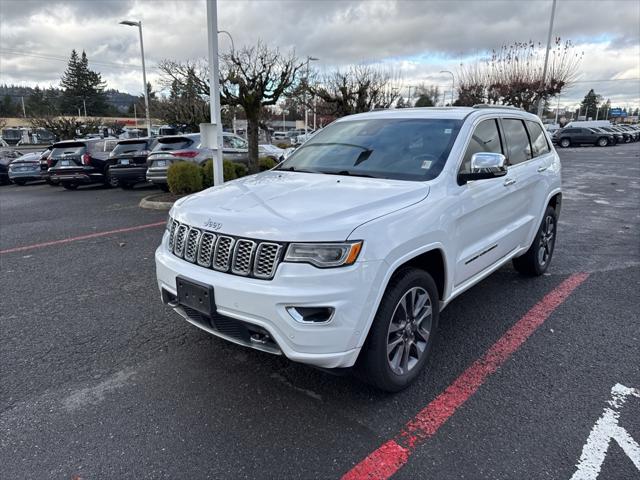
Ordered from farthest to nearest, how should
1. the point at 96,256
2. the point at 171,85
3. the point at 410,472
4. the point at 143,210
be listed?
the point at 171,85 → the point at 143,210 → the point at 96,256 → the point at 410,472

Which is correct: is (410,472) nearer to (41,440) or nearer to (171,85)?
(41,440)

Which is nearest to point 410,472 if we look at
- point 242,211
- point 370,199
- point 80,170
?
point 370,199

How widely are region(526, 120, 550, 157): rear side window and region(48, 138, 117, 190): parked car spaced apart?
42.7 feet

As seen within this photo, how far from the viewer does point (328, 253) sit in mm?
2447

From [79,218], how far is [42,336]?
20.8 feet

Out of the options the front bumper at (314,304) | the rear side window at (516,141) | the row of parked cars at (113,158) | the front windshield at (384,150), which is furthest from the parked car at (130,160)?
the front bumper at (314,304)

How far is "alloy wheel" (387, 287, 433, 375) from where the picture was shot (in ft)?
9.32

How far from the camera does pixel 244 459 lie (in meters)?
2.39

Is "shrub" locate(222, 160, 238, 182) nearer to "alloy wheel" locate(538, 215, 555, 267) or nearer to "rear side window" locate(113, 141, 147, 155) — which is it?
"rear side window" locate(113, 141, 147, 155)

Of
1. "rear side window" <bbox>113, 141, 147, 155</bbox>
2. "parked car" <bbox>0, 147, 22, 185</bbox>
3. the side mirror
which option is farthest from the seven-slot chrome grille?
"parked car" <bbox>0, 147, 22, 185</bbox>

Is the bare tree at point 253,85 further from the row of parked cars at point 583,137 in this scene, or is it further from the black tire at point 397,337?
the row of parked cars at point 583,137

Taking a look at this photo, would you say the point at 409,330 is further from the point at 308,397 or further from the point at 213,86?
the point at 213,86

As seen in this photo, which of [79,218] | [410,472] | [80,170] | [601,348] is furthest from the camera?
[80,170]

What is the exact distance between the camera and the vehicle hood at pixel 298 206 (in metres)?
2.50
